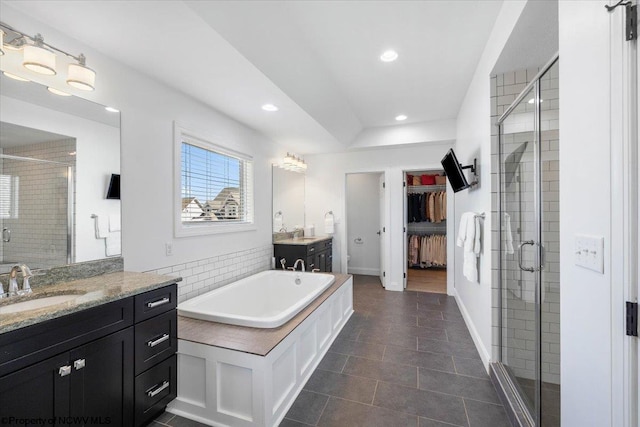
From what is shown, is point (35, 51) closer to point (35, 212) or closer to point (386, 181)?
point (35, 212)

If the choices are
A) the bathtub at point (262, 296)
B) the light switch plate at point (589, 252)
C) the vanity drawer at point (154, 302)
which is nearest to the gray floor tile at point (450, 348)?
the bathtub at point (262, 296)

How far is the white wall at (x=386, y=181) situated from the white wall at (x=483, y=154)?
1325 millimetres

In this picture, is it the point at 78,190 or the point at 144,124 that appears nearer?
the point at 78,190

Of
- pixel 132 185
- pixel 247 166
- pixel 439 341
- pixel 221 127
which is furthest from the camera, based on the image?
pixel 247 166

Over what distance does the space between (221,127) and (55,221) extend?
1729 millimetres

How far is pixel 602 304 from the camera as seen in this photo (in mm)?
879

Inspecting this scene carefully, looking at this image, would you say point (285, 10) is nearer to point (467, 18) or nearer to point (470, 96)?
point (467, 18)

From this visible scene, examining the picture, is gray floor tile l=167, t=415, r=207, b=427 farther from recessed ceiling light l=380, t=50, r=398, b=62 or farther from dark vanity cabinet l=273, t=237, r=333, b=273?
recessed ceiling light l=380, t=50, r=398, b=62

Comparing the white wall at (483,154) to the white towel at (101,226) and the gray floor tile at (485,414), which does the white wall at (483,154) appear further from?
the white towel at (101,226)

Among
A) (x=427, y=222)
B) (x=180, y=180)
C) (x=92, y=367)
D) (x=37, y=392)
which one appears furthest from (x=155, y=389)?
(x=427, y=222)

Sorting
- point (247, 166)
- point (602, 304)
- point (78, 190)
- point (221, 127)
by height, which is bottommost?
point (602, 304)

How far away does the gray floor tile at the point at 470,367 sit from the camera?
2227 millimetres

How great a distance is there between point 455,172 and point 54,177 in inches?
130

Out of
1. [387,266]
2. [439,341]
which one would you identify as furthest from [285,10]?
[387,266]
